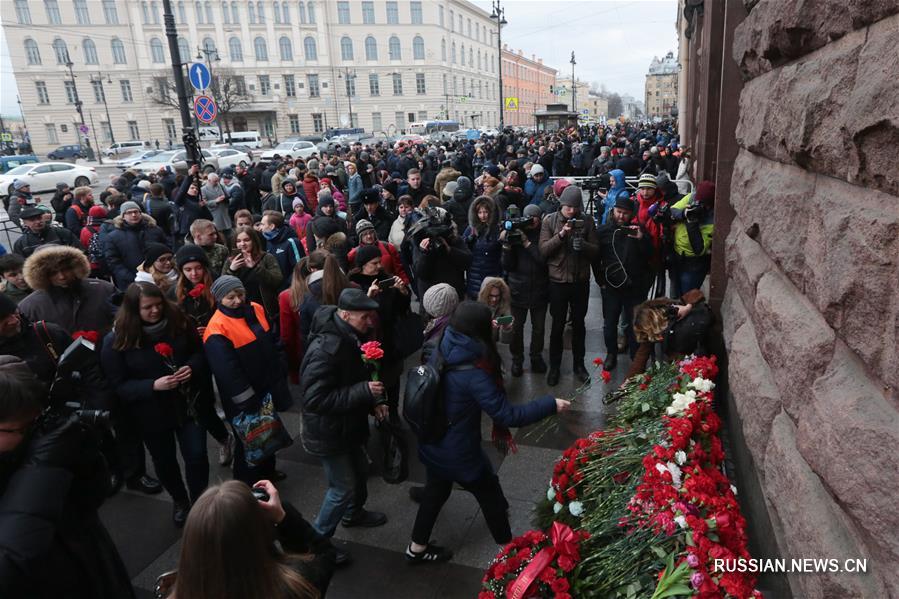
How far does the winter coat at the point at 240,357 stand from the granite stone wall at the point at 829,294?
9.17 ft

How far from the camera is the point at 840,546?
5.15 feet

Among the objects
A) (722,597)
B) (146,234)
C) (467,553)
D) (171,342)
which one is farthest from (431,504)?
(146,234)

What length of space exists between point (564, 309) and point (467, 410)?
2.79 meters

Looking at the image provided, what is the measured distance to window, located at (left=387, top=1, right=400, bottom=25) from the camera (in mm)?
67812

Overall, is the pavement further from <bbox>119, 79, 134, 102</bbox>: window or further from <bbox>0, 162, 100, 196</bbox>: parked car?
<bbox>119, 79, 134, 102</bbox>: window

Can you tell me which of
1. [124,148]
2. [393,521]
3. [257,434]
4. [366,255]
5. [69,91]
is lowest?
[393,521]

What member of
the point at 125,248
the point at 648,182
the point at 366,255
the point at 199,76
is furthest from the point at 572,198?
the point at 199,76

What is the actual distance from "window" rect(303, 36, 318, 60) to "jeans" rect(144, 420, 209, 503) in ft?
228

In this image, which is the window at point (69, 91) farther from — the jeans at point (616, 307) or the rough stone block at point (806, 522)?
the rough stone block at point (806, 522)

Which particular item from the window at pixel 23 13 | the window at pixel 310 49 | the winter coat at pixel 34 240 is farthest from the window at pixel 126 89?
the winter coat at pixel 34 240

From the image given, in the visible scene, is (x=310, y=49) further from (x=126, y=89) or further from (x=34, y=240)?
(x=34, y=240)

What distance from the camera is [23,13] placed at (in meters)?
56.8

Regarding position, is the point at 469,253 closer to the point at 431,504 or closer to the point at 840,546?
the point at 431,504

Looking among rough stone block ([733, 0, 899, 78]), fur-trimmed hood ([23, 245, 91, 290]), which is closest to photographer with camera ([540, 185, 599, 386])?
rough stone block ([733, 0, 899, 78])
